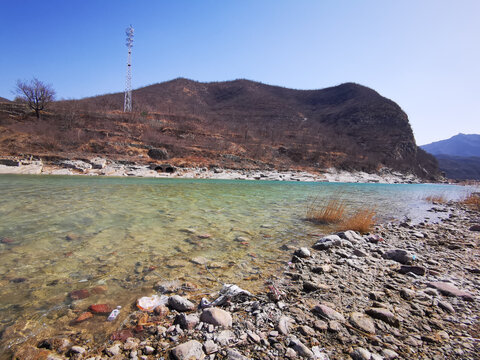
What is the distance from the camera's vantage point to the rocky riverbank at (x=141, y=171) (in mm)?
22391

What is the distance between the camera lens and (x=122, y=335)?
5.74ft

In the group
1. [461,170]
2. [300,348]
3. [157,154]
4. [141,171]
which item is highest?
[461,170]

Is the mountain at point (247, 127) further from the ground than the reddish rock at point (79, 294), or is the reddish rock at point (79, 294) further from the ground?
the mountain at point (247, 127)

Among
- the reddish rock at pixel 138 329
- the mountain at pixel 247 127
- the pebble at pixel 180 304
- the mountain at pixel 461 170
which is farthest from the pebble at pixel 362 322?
the mountain at pixel 461 170

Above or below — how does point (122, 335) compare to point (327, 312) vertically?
below

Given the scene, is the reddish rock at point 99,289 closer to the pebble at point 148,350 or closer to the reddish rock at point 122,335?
the reddish rock at point 122,335

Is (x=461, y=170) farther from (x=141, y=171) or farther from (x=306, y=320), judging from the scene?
(x=306, y=320)

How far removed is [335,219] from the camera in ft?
22.1

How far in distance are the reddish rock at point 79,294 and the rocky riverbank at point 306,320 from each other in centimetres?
29

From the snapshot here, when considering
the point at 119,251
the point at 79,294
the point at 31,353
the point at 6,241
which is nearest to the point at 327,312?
the point at 31,353

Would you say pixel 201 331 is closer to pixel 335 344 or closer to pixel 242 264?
pixel 335 344

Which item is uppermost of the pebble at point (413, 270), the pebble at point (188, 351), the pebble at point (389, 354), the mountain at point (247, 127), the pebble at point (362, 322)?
the mountain at point (247, 127)

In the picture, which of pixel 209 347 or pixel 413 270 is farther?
pixel 413 270

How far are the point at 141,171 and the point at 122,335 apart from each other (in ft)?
93.3
